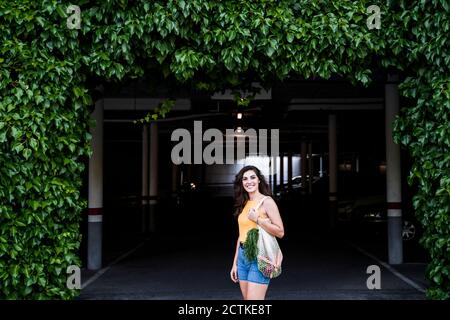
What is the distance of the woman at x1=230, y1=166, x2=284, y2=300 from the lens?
4902 mm

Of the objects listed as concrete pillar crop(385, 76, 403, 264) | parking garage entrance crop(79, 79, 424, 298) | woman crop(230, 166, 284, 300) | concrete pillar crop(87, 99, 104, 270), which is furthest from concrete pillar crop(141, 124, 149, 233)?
woman crop(230, 166, 284, 300)

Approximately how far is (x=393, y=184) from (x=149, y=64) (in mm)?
5148

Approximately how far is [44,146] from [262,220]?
247cm

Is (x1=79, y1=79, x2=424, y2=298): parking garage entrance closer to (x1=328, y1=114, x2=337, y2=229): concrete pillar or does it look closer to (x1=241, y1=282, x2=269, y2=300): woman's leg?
(x1=328, y1=114, x2=337, y2=229): concrete pillar

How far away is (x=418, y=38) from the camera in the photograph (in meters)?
6.21

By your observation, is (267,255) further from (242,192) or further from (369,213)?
(369,213)

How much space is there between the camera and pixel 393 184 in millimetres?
A: 9891

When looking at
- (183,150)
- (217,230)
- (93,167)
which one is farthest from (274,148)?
(93,167)

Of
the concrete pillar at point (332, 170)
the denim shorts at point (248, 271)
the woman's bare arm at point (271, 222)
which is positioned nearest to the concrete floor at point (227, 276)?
the denim shorts at point (248, 271)

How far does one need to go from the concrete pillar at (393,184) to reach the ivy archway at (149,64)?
329 cm

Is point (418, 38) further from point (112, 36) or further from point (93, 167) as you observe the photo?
point (93, 167)

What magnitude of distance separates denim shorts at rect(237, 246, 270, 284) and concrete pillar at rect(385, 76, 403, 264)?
5345 millimetres

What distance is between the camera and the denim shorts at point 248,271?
4.89 metres

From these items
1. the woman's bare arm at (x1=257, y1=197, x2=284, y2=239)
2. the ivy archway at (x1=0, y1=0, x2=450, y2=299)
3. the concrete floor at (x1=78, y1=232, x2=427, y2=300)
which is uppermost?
the ivy archway at (x1=0, y1=0, x2=450, y2=299)
